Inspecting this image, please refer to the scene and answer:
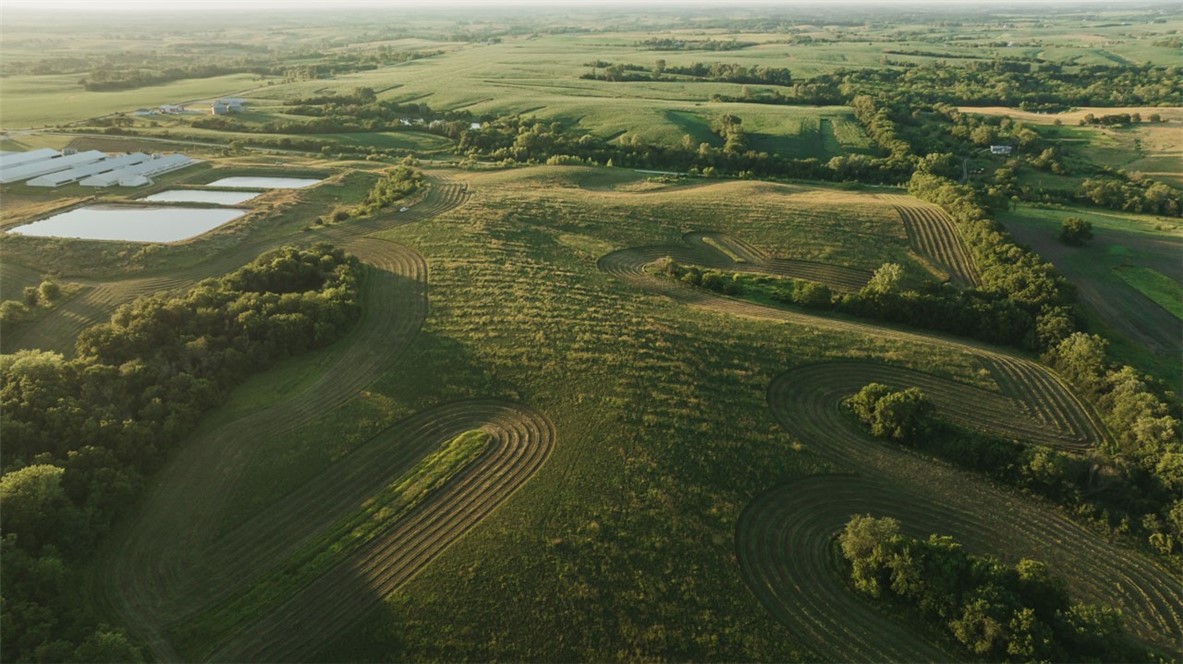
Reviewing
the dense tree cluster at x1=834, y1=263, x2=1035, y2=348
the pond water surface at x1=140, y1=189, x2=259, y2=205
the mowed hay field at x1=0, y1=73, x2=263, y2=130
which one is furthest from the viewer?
the mowed hay field at x1=0, y1=73, x2=263, y2=130

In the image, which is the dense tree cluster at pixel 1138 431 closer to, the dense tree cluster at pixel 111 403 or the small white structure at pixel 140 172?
the dense tree cluster at pixel 111 403

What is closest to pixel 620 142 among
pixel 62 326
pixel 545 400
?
pixel 545 400

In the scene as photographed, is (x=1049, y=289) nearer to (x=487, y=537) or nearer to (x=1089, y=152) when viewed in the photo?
(x=487, y=537)

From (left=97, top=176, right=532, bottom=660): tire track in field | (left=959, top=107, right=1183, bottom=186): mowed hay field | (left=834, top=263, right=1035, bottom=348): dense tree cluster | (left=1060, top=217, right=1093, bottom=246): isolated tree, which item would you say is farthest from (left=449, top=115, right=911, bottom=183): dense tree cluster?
(left=97, top=176, right=532, bottom=660): tire track in field

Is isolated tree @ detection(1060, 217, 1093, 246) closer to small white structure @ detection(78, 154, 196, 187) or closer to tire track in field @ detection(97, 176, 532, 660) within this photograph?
tire track in field @ detection(97, 176, 532, 660)

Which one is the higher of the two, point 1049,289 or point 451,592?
point 1049,289

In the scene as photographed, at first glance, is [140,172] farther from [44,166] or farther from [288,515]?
[288,515]
